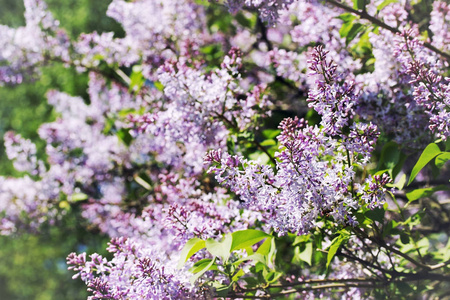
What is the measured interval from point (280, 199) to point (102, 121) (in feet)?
7.70

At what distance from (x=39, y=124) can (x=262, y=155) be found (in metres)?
6.24

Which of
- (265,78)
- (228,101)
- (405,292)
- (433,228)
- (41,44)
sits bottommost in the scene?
(405,292)

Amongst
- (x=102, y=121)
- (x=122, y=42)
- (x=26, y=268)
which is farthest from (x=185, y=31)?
(x=26, y=268)

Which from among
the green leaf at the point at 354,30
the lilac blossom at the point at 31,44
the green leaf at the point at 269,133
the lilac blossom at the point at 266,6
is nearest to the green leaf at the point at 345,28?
the green leaf at the point at 354,30

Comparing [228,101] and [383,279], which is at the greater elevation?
[228,101]

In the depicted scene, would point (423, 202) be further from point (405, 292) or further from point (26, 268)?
point (26, 268)

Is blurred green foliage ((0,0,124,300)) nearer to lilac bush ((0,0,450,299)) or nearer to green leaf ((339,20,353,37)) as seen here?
lilac bush ((0,0,450,299))

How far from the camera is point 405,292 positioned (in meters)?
1.48

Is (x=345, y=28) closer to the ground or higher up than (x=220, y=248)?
higher up

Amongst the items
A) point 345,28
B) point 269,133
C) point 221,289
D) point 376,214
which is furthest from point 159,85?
point 376,214

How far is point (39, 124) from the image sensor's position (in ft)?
23.4

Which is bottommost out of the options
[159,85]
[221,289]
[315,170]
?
[221,289]

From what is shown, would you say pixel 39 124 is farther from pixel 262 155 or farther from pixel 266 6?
pixel 266 6

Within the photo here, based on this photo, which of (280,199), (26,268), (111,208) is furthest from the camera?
(26,268)
